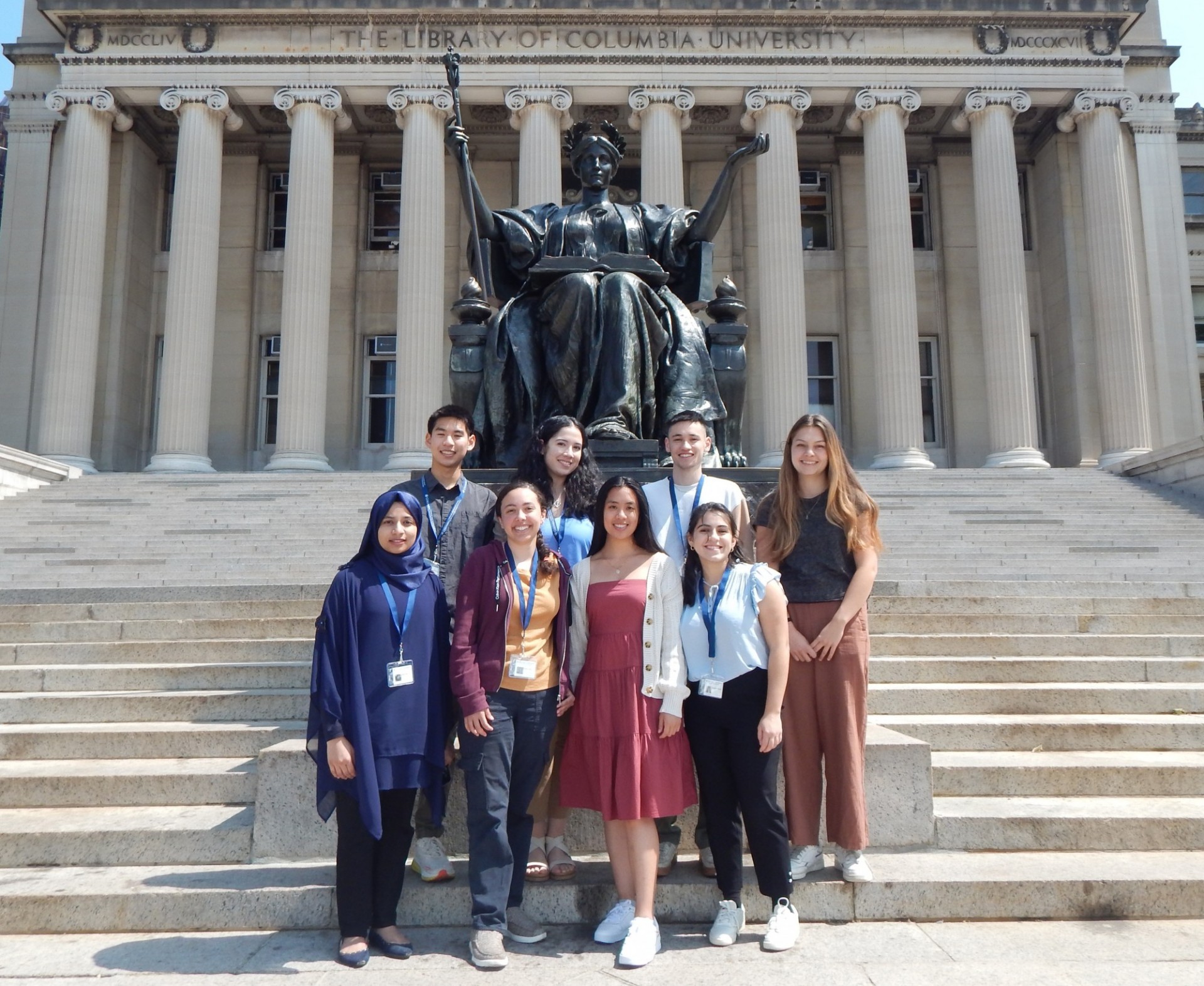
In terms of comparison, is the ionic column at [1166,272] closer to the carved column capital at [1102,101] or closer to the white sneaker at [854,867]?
the carved column capital at [1102,101]

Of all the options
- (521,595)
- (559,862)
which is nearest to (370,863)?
(559,862)

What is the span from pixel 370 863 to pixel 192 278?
911 inches

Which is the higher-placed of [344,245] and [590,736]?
[344,245]

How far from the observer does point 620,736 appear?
3.76 m

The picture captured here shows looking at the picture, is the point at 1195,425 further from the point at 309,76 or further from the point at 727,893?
the point at 727,893

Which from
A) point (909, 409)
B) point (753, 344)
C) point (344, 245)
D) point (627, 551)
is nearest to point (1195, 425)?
point (909, 409)

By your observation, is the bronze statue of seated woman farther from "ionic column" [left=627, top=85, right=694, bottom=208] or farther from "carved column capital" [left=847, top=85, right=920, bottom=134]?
"carved column capital" [left=847, top=85, right=920, bottom=134]

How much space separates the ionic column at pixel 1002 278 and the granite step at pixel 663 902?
20.5 meters

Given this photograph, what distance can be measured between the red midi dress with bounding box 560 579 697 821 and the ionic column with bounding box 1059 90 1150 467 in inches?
890

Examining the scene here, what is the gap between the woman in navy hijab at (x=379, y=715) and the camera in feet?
11.9

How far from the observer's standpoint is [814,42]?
24.9m

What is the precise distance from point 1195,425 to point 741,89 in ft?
47.2

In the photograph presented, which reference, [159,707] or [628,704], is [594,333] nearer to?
[628,704]

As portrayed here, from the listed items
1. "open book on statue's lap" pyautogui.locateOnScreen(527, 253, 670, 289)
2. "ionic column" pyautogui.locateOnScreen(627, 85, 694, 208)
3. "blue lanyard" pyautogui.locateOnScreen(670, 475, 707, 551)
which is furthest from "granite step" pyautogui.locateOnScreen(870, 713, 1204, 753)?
"ionic column" pyautogui.locateOnScreen(627, 85, 694, 208)
